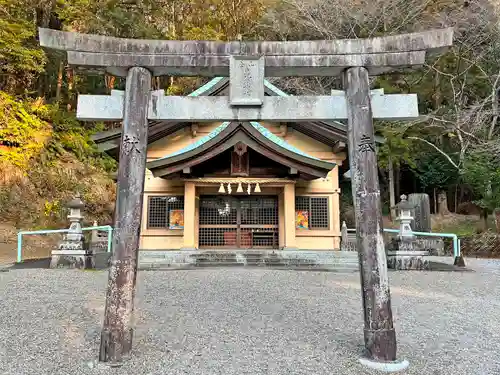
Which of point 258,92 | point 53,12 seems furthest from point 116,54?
point 53,12

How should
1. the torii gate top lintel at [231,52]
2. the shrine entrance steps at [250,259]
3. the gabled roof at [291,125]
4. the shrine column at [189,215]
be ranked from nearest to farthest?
the torii gate top lintel at [231,52] → the shrine entrance steps at [250,259] → the shrine column at [189,215] → the gabled roof at [291,125]

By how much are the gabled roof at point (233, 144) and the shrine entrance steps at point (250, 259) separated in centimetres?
255

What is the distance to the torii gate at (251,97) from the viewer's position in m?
3.87

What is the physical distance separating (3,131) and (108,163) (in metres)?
6.29

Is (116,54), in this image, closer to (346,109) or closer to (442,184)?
(346,109)

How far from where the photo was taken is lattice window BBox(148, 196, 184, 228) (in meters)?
13.6

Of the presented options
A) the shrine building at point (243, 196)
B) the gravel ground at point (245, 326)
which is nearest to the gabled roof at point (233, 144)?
the shrine building at point (243, 196)

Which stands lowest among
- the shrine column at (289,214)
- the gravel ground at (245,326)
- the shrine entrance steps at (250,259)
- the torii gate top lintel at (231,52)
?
the gravel ground at (245,326)

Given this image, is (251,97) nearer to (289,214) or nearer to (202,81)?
(289,214)

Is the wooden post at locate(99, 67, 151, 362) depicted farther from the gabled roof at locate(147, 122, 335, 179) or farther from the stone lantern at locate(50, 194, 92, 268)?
the gabled roof at locate(147, 122, 335, 179)

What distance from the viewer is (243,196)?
14.0 meters

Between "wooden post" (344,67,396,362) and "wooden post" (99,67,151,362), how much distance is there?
2.15 metres

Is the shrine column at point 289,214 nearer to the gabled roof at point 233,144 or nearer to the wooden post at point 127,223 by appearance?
the gabled roof at point 233,144

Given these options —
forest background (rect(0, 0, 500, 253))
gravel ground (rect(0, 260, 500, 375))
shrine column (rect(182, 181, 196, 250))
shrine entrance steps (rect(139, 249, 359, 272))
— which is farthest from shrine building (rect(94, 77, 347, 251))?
forest background (rect(0, 0, 500, 253))
